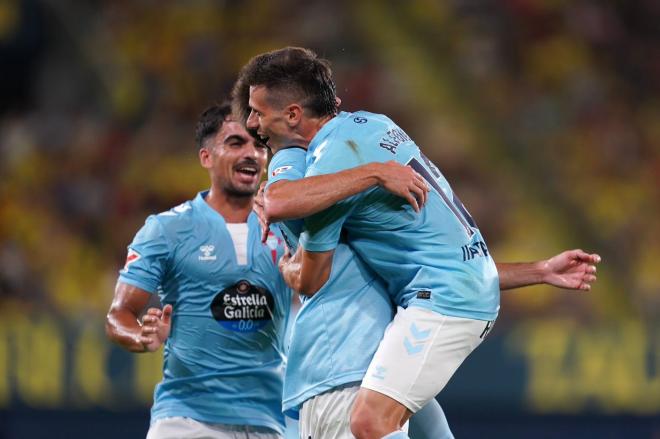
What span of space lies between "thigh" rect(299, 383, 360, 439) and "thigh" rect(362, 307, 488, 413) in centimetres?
13

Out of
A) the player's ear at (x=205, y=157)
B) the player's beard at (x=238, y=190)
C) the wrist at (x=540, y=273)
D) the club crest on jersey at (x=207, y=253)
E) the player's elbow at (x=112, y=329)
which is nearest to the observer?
the wrist at (x=540, y=273)

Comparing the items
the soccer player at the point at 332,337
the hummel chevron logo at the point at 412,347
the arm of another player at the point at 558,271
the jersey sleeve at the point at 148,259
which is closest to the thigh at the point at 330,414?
the soccer player at the point at 332,337

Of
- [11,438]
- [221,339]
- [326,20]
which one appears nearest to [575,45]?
[326,20]

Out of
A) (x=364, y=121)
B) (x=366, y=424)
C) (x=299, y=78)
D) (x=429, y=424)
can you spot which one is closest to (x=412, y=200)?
(x=364, y=121)

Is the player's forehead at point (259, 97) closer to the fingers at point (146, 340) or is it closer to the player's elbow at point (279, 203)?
the player's elbow at point (279, 203)

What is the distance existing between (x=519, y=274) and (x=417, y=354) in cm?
80

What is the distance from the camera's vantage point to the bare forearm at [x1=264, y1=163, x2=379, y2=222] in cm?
384

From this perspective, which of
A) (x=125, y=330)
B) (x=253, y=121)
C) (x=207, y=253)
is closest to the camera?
(x=253, y=121)

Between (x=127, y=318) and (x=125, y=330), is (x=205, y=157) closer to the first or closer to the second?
(x=127, y=318)

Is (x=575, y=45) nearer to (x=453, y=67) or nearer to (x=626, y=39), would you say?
(x=626, y=39)

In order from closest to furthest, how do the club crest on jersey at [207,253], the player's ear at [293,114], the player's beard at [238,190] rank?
the player's ear at [293,114]
the club crest on jersey at [207,253]
the player's beard at [238,190]

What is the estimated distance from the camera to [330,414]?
4.05 metres

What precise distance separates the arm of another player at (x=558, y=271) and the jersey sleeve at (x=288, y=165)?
40.5 inches

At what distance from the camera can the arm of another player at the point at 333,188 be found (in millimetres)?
3844
